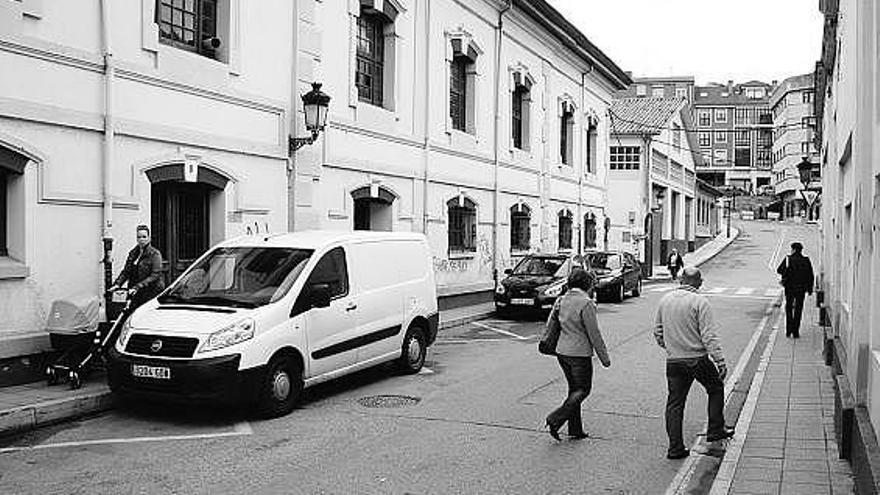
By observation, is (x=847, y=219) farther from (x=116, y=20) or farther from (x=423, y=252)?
(x=116, y=20)

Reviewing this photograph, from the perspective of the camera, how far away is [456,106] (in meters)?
22.2

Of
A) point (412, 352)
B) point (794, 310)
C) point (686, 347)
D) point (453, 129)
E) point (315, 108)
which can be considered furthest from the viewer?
point (453, 129)

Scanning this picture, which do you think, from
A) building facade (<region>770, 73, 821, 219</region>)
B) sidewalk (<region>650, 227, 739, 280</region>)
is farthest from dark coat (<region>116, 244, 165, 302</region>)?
building facade (<region>770, 73, 821, 219</region>)

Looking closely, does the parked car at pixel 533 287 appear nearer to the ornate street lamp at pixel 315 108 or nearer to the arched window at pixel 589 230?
the ornate street lamp at pixel 315 108

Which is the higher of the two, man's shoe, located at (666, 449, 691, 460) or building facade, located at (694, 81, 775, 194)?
building facade, located at (694, 81, 775, 194)

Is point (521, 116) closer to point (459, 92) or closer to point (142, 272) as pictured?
point (459, 92)

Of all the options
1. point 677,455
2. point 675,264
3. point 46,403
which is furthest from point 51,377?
point 675,264

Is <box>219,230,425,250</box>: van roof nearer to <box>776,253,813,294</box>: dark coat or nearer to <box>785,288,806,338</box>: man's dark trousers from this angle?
<box>776,253,813,294</box>: dark coat

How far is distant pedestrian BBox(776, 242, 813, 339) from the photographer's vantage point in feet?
54.5

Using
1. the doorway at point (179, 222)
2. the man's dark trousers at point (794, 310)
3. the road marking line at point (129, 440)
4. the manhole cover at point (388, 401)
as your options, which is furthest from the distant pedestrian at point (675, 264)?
the road marking line at point (129, 440)

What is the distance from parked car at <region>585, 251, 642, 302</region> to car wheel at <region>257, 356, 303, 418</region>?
16.7 metres

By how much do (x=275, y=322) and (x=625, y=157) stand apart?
3777 cm

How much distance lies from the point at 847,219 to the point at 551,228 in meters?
16.8

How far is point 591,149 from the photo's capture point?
33.6 metres
